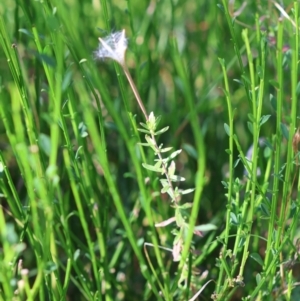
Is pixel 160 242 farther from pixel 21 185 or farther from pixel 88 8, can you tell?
pixel 88 8

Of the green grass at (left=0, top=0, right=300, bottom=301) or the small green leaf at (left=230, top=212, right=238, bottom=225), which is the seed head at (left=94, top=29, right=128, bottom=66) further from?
the small green leaf at (left=230, top=212, right=238, bottom=225)

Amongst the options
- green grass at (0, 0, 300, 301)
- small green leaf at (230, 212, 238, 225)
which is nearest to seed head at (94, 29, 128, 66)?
green grass at (0, 0, 300, 301)

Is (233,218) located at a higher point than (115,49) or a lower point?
lower

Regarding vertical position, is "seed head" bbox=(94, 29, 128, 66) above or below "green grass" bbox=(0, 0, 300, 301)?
above

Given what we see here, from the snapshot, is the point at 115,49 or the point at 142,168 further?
the point at 142,168

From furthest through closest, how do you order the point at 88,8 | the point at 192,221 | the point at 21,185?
the point at 88,8 → the point at 21,185 → the point at 192,221

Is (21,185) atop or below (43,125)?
below

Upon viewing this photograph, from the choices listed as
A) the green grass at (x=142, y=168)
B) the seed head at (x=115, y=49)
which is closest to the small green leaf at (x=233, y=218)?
the green grass at (x=142, y=168)

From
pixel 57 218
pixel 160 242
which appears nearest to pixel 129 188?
pixel 160 242

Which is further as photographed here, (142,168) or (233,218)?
(142,168)
